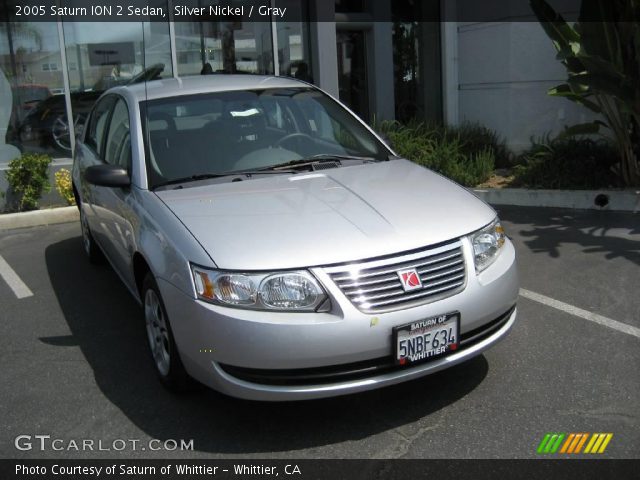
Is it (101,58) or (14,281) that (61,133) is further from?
(14,281)

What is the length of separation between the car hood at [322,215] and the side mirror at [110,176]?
0.30 meters

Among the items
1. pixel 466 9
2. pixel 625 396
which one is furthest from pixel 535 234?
pixel 466 9

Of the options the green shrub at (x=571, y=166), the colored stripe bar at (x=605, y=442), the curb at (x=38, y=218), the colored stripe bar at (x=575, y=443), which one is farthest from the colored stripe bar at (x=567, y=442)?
the curb at (x=38, y=218)

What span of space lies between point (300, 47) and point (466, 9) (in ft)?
9.17

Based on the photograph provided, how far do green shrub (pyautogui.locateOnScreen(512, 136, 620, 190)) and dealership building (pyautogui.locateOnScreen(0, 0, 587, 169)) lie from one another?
41.6 inches

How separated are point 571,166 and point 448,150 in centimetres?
166

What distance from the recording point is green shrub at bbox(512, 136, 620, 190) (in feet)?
26.5

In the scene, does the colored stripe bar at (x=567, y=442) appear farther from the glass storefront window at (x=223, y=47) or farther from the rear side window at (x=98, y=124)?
the glass storefront window at (x=223, y=47)

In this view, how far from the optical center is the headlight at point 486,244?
3436 millimetres

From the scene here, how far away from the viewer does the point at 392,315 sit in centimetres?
302

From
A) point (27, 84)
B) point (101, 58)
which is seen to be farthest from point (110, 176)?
point (101, 58)

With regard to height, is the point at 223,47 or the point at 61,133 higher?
the point at 223,47

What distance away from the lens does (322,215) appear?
343cm
